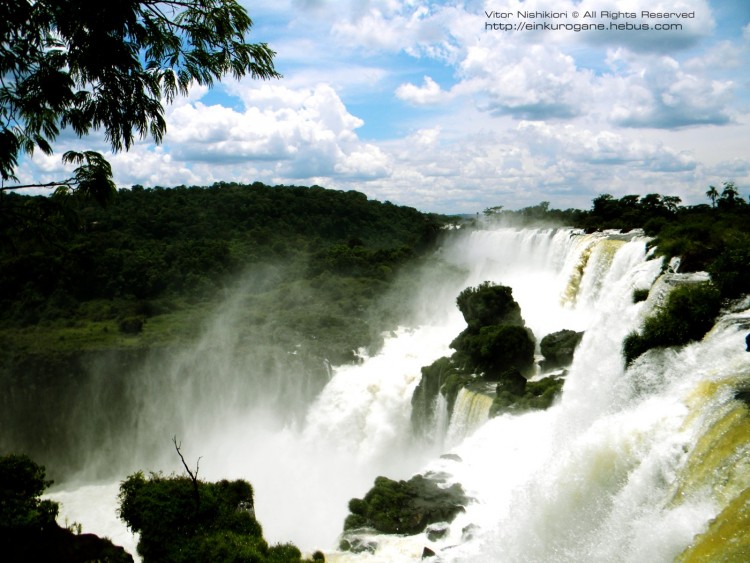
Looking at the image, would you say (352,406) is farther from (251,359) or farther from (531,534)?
(531,534)

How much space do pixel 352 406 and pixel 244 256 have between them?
A: 3116cm

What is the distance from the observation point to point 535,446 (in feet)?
43.2

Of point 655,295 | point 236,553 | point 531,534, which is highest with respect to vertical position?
point 655,295

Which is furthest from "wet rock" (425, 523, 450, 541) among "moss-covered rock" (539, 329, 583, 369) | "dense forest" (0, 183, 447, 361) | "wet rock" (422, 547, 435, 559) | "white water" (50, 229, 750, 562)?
"dense forest" (0, 183, 447, 361)

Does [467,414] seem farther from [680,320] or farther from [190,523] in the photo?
[190,523]

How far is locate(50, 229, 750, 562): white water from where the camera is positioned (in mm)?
7559

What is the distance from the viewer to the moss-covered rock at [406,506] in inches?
464

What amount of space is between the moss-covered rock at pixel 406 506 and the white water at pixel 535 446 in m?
0.33

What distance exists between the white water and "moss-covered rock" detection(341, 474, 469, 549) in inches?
13.1

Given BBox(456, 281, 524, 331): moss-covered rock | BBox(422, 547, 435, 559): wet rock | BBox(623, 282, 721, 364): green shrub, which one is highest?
BBox(623, 282, 721, 364): green shrub

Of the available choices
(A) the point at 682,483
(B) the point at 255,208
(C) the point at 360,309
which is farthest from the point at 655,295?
(B) the point at 255,208

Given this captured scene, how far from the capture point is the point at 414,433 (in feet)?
68.5

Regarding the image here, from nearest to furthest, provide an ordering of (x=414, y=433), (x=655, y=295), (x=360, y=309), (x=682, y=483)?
(x=682, y=483) < (x=655, y=295) < (x=414, y=433) < (x=360, y=309)

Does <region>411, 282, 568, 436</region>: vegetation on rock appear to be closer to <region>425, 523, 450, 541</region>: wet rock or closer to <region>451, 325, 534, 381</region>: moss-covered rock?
<region>451, 325, 534, 381</region>: moss-covered rock
